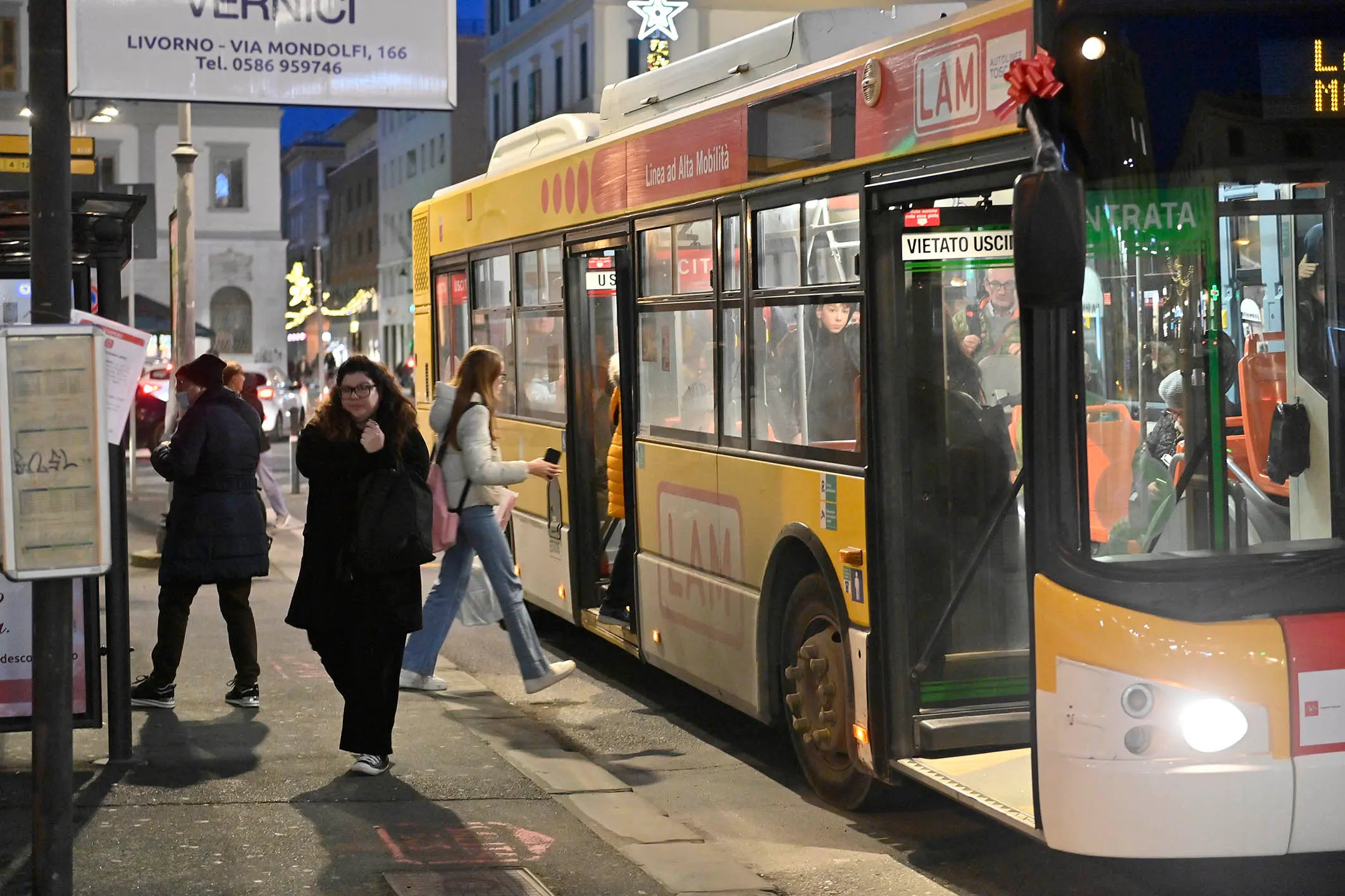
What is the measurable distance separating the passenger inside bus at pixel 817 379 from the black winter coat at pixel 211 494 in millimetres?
2637

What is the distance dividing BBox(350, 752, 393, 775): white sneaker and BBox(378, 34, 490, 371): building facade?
6487 centimetres

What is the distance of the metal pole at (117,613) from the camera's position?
7488mm

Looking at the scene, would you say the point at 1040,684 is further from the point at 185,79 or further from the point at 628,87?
the point at 628,87

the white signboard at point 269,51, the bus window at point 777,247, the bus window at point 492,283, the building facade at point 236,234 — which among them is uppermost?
the building facade at point 236,234

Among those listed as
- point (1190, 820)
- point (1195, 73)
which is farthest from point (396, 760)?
Answer: point (1195, 73)

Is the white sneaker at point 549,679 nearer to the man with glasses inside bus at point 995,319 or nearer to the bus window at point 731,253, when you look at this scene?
the bus window at point 731,253

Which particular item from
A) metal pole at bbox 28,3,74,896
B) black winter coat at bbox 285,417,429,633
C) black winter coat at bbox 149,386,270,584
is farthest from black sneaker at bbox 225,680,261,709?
metal pole at bbox 28,3,74,896

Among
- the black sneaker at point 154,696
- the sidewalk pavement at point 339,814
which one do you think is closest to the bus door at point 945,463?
the sidewalk pavement at point 339,814

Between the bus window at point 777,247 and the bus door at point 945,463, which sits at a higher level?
the bus window at point 777,247

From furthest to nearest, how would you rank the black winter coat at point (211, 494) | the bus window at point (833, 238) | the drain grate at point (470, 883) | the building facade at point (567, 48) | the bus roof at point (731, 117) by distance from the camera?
the building facade at point (567, 48)
the black winter coat at point (211, 494)
the bus window at point (833, 238)
the bus roof at point (731, 117)
the drain grate at point (470, 883)

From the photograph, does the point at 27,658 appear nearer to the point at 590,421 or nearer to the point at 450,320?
the point at 590,421

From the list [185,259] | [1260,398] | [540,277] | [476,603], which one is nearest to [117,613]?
[476,603]

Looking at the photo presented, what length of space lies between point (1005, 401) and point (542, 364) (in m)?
4.65

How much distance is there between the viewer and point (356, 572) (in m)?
7.32
